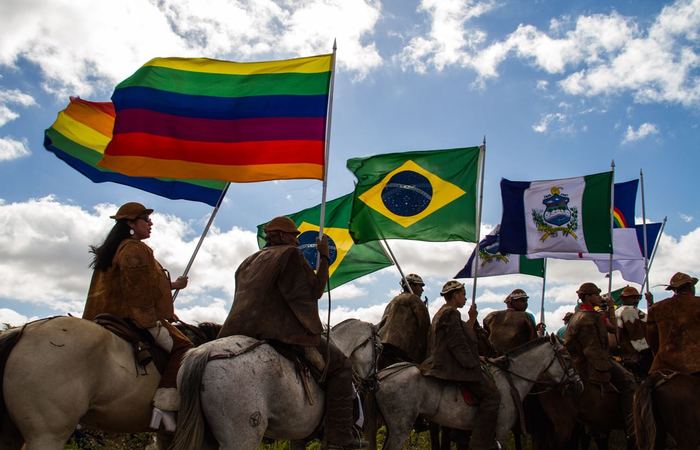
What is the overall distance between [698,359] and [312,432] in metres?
5.38

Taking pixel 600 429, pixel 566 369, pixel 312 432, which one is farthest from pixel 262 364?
pixel 600 429

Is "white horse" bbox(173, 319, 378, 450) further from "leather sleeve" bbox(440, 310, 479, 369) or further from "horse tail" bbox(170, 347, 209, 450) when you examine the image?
"leather sleeve" bbox(440, 310, 479, 369)

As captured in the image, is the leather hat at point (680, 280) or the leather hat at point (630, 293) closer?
the leather hat at point (680, 280)

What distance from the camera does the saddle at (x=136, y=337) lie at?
21.7 ft

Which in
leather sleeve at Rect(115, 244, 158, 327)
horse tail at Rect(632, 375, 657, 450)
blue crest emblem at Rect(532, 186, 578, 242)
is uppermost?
blue crest emblem at Rect(532, 186, 578, 242)

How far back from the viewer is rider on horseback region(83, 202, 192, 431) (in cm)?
668

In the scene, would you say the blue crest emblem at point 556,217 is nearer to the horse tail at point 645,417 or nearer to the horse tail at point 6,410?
the horse tail at point 645,417

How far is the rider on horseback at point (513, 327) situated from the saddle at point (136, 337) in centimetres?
705

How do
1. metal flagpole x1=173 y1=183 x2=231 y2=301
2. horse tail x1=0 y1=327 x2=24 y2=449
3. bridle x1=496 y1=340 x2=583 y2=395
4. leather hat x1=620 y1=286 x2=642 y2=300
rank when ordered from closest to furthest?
horse tail x1=0 y1=327 x2=24 y2=449 < metal flagpole x1=173 y1=183 x2=231 y2=301 < bridle x1=496 y1=340 x2=583 y2=395 < leather hat x1=620 y1=286 x2=642 y2=300

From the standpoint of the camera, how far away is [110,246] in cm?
704

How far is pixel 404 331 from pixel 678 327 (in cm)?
400

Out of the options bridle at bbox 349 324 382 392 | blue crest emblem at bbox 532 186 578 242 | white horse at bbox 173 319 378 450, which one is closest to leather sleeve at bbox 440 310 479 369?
bridle at bbox 349 324 382 392

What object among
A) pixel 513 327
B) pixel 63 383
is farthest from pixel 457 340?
pixel 63 383

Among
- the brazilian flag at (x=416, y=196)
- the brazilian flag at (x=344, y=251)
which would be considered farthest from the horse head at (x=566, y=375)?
the brazilian flag at (x=344, y=251)
